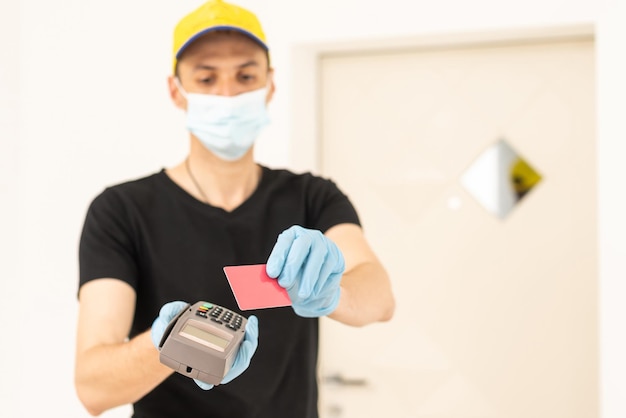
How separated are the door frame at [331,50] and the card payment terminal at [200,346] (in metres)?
1.26

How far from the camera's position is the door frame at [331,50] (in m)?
2.00

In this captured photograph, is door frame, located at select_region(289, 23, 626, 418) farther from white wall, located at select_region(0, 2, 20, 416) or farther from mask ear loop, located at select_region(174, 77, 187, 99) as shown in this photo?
white wall, located at select_region(0, 2, 20, 416)

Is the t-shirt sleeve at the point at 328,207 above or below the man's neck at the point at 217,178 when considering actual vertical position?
below

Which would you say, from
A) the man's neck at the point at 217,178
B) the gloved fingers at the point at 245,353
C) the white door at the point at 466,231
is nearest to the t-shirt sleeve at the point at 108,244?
the man's neck at the point at 217,178

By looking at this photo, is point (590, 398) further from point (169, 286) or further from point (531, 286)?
point (169, 286)

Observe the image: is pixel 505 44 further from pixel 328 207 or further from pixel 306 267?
pixel 306 267

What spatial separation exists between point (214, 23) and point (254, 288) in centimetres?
66

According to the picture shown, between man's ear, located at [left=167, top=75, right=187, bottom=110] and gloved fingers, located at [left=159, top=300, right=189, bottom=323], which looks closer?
gloved fingers, located at [left=159, top=300, right=189, bottom=323]

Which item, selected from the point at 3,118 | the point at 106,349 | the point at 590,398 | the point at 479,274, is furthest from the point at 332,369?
the point at 3,118

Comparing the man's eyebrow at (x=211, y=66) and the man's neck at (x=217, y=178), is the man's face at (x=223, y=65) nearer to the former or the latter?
the man's eyebrow at (x=211, y=66)

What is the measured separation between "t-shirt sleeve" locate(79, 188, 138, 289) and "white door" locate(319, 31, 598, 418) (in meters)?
1.08

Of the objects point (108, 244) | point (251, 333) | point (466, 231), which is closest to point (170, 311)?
point (251, 333)

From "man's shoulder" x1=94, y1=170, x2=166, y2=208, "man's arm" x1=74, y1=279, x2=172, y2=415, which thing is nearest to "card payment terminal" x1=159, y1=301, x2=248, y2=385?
"man's arm" x1=74, y1=279, x2=172, y2=415

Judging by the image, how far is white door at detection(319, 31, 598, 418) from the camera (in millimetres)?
2053
